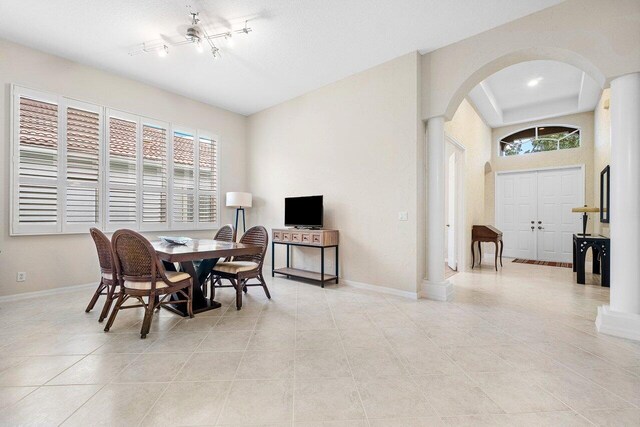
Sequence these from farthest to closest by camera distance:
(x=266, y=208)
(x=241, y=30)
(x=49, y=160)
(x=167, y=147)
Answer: (x=266, y=208)
(x=167, y=147)
(x=49, y=160)
(x=241, y=30)

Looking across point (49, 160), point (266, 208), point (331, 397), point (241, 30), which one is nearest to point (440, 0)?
point (241, 30)

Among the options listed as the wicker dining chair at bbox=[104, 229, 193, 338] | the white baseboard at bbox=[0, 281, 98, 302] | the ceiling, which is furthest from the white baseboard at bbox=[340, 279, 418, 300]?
the ceiling

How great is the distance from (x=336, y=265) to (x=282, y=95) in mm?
3126

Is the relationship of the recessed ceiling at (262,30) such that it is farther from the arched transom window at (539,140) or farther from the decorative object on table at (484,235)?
the arched transom window at (539,140)

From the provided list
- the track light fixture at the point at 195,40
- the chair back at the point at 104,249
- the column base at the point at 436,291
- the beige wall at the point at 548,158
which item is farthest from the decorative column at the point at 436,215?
the beige wall at the point at 548,158

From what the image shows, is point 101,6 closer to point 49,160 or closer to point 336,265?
point 49,160

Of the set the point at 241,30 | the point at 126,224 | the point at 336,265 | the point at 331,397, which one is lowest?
the point at 331,397

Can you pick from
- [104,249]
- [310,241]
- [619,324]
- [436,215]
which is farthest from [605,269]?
[104,249]

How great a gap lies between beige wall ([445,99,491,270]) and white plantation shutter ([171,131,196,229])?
452 cm

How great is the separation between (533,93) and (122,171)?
765 centimetres

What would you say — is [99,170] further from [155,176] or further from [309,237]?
Answer: [309,237]

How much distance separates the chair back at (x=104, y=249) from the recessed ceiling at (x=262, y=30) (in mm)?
2296

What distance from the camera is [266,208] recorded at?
5746 millimetres

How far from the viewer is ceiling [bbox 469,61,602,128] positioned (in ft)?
15.8
